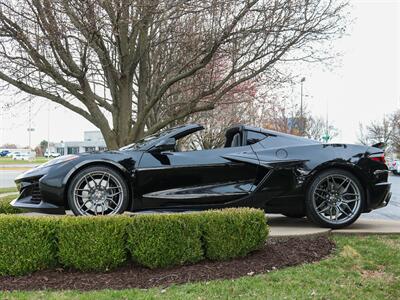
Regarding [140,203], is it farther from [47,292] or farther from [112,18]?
[112,18]

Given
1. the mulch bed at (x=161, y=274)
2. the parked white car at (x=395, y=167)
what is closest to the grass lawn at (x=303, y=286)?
the mulch bed at (x=161, y=274)

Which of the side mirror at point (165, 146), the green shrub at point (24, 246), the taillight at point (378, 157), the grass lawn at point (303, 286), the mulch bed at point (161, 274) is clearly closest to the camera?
the grass lawn at point (303, 286)

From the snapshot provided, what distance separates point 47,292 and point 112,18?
16.6 feet

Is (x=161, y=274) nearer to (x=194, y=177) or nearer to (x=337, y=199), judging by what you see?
(x=194, y=177)

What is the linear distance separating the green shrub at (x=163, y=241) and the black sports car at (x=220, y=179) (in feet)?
3.19

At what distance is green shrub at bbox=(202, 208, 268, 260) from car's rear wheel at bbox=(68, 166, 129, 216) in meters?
1.28

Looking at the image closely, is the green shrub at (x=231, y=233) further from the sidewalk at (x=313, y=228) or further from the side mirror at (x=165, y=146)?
the side mirror at (x=165, y=146)

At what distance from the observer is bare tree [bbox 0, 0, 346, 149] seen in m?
7.56

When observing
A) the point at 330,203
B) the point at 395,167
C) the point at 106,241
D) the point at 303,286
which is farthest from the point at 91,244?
the point at 395,167

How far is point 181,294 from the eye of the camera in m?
3.71

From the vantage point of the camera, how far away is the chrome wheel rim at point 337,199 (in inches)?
221

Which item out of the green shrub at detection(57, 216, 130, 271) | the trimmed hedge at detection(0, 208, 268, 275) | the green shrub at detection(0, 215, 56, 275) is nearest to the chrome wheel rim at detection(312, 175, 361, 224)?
the trimmed hedge at detection(0, 208, 268, 275)

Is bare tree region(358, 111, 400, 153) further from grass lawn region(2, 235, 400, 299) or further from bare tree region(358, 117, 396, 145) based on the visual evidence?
grass lawn region(2, 235, 400, 299)

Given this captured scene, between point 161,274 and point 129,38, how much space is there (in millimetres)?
5927
